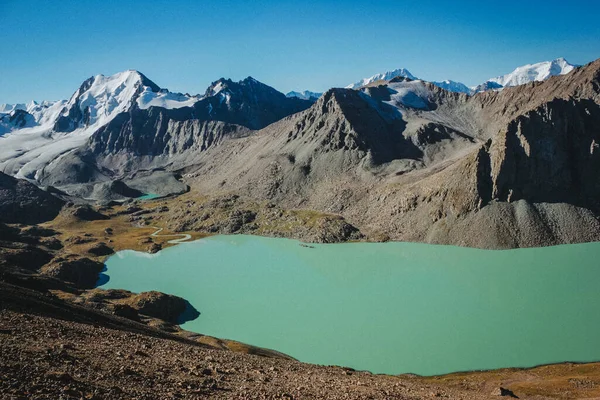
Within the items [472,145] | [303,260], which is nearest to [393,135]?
[472,145]

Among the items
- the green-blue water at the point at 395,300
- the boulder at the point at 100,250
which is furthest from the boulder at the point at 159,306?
the boulder at the point at 100,250

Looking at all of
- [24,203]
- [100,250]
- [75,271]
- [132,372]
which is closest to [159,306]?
[75,271]

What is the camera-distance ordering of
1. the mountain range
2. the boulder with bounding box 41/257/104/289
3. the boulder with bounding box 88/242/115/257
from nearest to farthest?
1. the boulder with bounding box 41/257/104/289
2. the mountain range
3. the boulder with bounding box 88/242/115/257

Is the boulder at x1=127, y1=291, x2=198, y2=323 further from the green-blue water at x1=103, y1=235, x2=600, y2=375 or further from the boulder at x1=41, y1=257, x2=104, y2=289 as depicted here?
the boulder at x1=41, y1=257, x2=104, y2=289

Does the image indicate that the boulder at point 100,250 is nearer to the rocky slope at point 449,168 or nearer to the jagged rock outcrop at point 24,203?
the rocky slope at point 449,168

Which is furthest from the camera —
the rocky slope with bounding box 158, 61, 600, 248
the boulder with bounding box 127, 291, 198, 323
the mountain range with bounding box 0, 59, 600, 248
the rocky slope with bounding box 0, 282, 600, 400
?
the mountain range with bounding box 0, 59, 600, 248

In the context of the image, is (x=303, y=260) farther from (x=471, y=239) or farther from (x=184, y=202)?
(x=184, y=202)

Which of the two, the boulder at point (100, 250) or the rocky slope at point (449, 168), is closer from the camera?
the rocky slope at point (449, 168)

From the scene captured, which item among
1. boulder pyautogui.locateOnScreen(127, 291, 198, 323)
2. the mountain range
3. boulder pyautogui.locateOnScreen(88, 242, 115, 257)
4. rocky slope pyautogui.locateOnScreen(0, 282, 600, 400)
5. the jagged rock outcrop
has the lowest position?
boulder pyautogui.locateOnScreen(127, 291, 198, 323)

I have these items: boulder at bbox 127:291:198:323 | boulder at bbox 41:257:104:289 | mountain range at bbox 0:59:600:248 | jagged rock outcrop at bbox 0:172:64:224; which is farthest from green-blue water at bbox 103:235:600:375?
jagged rock outcrop at bbox 0:172:64:224
